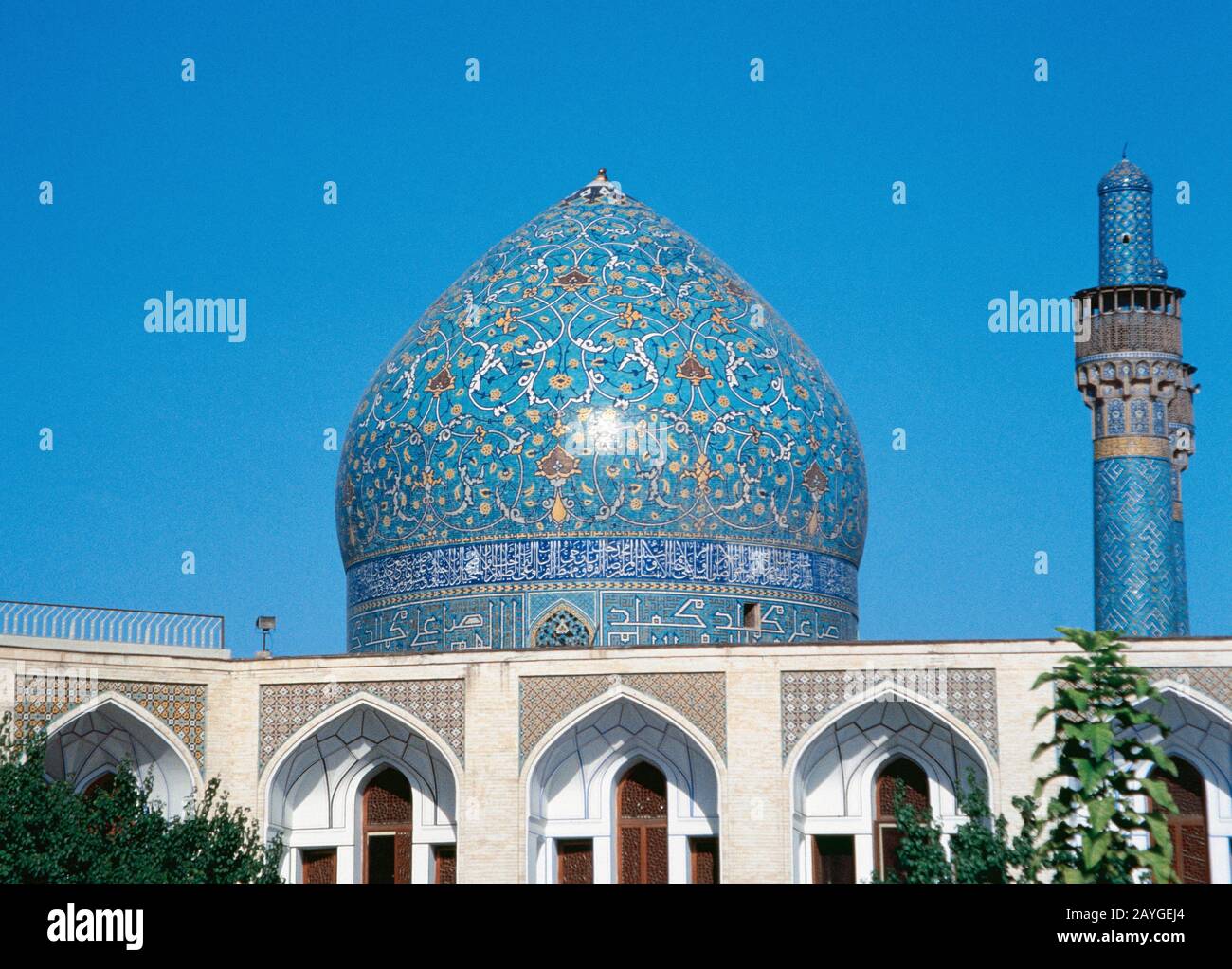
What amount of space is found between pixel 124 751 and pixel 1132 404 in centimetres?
911

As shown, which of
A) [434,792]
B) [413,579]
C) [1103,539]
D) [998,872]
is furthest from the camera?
[1103,539]

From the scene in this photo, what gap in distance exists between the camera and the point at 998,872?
13.1 metres

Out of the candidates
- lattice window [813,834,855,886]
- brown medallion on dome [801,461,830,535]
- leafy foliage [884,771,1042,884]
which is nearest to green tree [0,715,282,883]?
lattice window [813,834,855,886]

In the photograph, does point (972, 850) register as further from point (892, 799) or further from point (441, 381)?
point (441, 381)

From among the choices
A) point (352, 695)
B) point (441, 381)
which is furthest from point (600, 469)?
point (352, 695)

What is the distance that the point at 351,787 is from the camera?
1644 cm

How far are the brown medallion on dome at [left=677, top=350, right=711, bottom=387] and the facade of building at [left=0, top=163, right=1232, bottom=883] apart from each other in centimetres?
2

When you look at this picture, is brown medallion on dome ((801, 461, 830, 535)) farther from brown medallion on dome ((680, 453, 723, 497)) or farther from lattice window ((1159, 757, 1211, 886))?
lattice window ((1159, 757, 1211, 886))

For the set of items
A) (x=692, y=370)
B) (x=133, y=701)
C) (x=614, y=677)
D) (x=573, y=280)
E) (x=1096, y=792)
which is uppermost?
(x=573, y=280)

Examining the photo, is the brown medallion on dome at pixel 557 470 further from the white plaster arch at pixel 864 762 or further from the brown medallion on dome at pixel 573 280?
the white plaster arch at pixel 864 762

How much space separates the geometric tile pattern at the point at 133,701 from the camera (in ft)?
49.6
